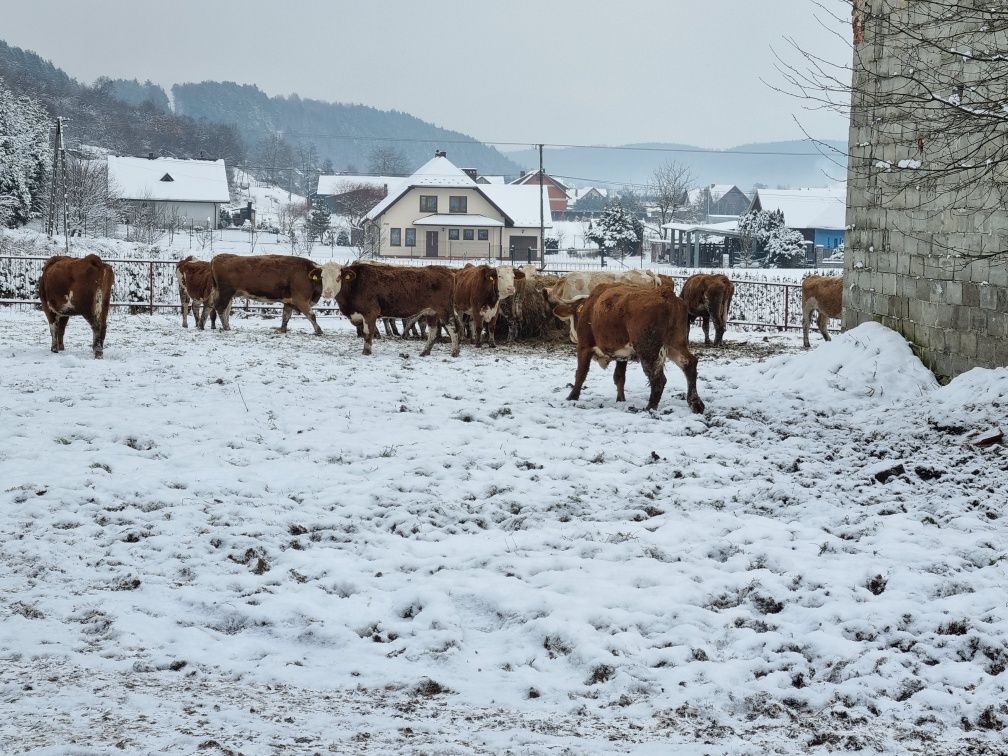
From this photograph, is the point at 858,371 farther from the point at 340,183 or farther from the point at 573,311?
the point at 340,183

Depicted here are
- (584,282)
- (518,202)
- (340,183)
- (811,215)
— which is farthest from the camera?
(340,183)

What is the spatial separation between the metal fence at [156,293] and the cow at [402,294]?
920 cm

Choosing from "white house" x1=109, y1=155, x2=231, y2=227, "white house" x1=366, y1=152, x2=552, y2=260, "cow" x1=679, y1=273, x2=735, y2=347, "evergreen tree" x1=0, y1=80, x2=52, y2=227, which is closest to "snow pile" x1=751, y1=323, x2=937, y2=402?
"cow" x1=679, y1=273, x2=735, y2=347

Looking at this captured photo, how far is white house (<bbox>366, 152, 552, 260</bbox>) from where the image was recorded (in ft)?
236

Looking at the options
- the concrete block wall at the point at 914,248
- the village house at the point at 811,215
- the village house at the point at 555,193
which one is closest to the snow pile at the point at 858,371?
the concrete block wall at the point at 914,248

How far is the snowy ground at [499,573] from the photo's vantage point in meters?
4.48

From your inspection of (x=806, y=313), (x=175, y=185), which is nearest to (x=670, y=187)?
(x=175, y=185)

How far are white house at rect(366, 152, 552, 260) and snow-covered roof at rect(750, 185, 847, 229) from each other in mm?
15141

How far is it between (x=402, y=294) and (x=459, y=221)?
56588 mm

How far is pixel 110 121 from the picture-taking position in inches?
5522

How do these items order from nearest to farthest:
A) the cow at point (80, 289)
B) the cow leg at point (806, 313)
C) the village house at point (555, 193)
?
the cow at point (80, 289), the cow leg at point (806, 313), the village house at point (555, 193)

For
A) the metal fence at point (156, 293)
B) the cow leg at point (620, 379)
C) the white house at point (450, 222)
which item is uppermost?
the white house at point (450, 222)

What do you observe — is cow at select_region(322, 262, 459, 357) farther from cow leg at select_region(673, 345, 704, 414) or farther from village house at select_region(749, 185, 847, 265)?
village house at select_region(749, 185, 847, 265)

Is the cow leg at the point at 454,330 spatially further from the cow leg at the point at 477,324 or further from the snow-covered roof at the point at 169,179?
the snow-covered roof at the point at 169,179
